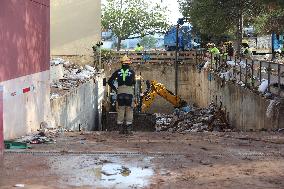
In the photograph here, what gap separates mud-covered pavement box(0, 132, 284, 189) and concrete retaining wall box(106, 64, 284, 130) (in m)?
4.00

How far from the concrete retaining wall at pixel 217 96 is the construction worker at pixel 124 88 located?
12.9 ft

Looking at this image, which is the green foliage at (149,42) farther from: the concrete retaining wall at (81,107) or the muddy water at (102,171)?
the muddy water at (102,171)

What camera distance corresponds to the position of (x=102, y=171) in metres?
7.62

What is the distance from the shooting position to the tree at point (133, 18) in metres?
64.8

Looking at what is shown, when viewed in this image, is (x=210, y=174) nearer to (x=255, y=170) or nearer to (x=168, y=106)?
(x=255, y=170)

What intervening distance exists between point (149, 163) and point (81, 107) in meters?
14.2

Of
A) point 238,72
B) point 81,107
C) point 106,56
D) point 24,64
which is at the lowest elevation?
point 81,107

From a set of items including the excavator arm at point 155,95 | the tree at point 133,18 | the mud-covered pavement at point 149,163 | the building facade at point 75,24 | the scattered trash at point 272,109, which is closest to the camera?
the mud-covered pavement at point 149,163

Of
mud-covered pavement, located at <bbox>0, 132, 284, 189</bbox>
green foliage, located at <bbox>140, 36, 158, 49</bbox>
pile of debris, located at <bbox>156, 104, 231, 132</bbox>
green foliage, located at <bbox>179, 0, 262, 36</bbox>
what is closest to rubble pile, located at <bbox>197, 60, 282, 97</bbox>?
pile of debris, located at <bbox>156, 104, 231, 132</bbox>

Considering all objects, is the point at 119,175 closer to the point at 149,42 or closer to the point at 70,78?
the point at 70,78

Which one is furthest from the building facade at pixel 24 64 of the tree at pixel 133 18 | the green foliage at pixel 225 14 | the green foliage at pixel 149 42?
the green foliage at pixel 149 42

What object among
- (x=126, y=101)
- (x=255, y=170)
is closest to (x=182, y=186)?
(x=255, y=170)

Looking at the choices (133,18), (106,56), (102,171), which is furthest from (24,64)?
(133,18)

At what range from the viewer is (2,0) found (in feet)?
30.9
